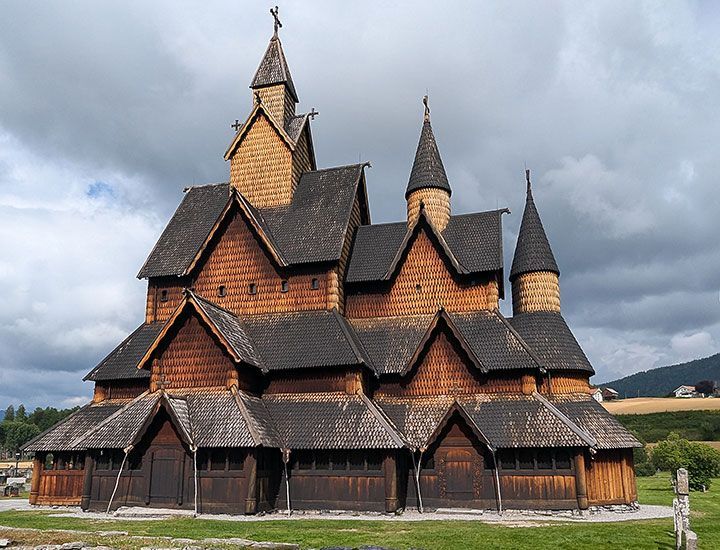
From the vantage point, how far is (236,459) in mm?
22422

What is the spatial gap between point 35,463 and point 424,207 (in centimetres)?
2108

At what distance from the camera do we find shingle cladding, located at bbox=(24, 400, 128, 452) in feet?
87.2

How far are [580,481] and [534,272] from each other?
9.77m

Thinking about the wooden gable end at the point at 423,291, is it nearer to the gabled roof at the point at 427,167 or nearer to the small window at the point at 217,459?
the gabled roof at the point at 427,167

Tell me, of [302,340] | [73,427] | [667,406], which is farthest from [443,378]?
[667,406]

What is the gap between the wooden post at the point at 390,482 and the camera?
866 inches

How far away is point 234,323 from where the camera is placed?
2697cm

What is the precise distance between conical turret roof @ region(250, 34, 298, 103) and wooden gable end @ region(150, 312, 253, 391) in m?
15.0

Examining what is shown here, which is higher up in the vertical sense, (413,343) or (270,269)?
(270,269)

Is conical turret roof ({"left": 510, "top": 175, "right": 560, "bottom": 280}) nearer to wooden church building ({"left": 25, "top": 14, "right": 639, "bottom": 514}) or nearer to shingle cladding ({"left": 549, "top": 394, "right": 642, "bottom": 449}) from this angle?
wooden church building ({"left": 25, "top": 14, "right": 639, "bottom": 514})

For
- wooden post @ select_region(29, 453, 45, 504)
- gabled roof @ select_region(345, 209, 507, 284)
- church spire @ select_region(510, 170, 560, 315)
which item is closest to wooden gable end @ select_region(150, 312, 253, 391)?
wooden post @ select_region(29, 453, 45, 504)

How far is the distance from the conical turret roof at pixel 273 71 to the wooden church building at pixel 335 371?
1.90 metres

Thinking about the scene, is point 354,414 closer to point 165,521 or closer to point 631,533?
point 165,521

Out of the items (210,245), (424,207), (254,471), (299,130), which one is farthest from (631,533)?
(299,130)
